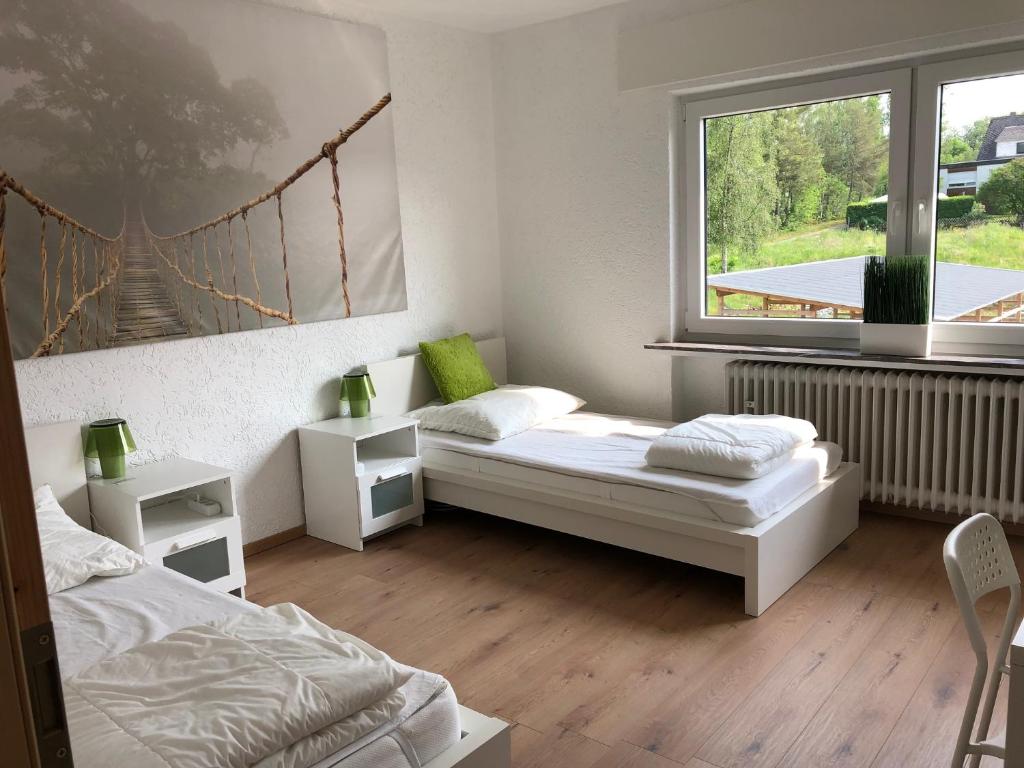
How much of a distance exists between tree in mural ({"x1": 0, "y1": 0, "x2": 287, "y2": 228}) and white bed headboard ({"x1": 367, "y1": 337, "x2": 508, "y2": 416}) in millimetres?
1087

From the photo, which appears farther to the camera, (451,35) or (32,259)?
(451,35)

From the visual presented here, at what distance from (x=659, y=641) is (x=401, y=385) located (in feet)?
6.54

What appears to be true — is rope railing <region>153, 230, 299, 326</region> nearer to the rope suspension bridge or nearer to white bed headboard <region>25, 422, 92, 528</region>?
the rope suspension bridge

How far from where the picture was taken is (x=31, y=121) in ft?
9.50

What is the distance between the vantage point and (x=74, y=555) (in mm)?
2525

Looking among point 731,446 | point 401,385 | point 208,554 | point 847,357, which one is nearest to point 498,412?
point 401,385

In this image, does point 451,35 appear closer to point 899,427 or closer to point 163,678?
point 899,427

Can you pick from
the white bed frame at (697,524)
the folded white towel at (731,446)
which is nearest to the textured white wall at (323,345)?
the white bed frame at (697,524)

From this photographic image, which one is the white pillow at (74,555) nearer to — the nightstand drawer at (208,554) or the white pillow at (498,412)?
the nightstand drawer at (208,554)

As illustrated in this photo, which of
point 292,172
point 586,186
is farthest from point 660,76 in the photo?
point 292,172

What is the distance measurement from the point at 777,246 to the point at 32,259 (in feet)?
10.3

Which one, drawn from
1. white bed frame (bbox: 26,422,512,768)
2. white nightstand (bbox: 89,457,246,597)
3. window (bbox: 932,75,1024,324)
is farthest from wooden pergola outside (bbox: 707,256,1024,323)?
white bed frame (bbox: 26,422,512,768)

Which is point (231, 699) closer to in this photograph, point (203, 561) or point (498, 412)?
point (203, 561)

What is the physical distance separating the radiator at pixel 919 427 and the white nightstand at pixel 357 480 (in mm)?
1684
